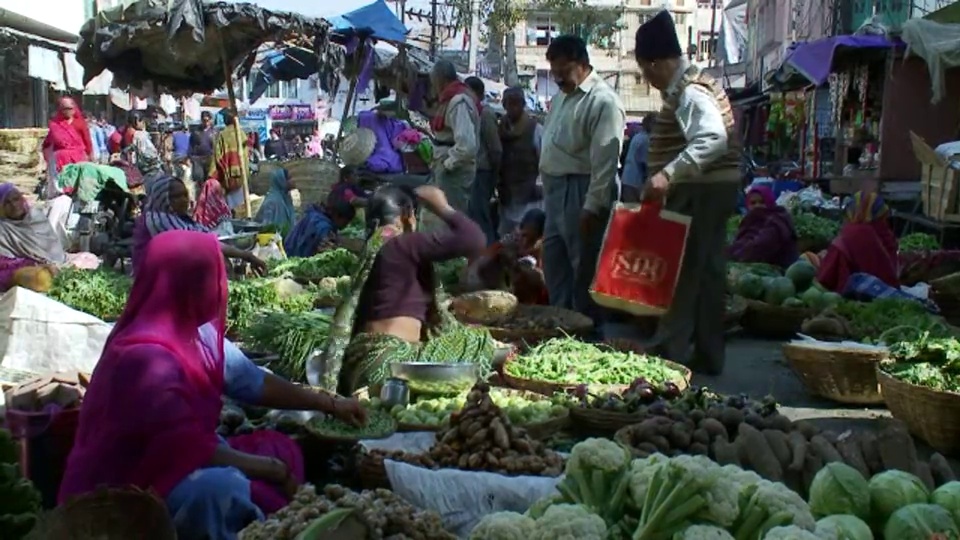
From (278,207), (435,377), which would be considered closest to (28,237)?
(278,207)

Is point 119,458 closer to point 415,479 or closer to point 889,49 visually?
point 415,479

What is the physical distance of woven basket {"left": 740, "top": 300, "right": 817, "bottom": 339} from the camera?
25.4ft

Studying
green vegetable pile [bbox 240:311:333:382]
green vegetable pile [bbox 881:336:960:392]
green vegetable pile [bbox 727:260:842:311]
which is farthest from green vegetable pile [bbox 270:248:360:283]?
green vegetable pile [bbox 881:336:960:392]

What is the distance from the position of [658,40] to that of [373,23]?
8.55 metres

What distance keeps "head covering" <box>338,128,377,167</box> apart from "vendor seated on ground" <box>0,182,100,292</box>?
547cm

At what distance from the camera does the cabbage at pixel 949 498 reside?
9.65 ft

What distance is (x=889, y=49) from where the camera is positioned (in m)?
15.1

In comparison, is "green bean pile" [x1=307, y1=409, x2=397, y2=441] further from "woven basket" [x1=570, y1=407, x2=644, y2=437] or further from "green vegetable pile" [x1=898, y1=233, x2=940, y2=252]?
"green vegetable pile" [x1=898, y1=233, x2=940, y2=252]

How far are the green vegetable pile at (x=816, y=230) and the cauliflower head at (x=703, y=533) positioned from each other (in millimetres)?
9094

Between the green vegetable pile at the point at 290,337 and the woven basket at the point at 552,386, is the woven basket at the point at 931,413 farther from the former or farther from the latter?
the green vegetable pile at the point at 290,337

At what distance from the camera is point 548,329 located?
21.6ft

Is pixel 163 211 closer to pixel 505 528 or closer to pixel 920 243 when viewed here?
pixel 505 528

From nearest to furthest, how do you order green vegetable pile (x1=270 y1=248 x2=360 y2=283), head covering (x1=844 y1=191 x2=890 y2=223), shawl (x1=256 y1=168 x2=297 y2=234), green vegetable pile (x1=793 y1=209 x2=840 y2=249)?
1. head covering (x1=844 y1=191 x2=890 y2=223)
2. green vegetable pile (x1=270 y1=248 x2=360 y2=283)
3. green vegetable pile (x1=793 y1=209 x2=840 y2=249)
4. shawl (x1=256 y1=168 x2=297 y2=234)

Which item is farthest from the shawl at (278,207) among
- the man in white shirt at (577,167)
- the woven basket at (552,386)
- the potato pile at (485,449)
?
the potato pile at (485,449)
